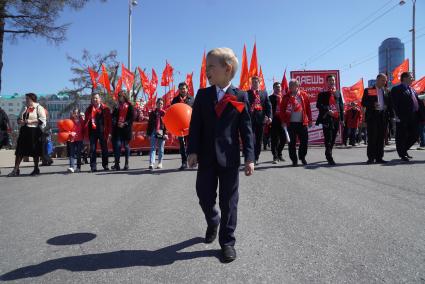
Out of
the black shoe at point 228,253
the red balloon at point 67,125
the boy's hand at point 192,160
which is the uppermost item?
the red balloon at point 67,125

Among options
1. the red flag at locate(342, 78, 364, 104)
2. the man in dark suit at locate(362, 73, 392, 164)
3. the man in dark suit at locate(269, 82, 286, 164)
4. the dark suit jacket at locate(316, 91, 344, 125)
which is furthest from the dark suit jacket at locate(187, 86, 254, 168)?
the red flag at locate(342, 78, 364, 104)

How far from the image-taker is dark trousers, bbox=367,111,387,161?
26.9 feet

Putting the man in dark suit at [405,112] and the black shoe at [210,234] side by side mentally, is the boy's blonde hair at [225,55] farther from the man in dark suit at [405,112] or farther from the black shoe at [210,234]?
the man in dark suit at [405,112]

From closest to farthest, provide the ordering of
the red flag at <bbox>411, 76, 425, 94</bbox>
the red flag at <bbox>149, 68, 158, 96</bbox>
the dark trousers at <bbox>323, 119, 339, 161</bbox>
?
the dark trousers at <bbox>323, 119, 339, 161</bbox>
the red flag at <bbox>411, 76, 425, 94</bbox>
the red flag at <bbox>149, 68, 158, 96</bbox>

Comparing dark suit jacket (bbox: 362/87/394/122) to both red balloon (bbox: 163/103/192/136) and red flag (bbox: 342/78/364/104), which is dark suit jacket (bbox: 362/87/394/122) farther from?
red flag (bbox: 342/78/364/104)

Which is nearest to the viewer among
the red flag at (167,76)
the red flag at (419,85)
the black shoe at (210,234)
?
the black shoe at (210,234)

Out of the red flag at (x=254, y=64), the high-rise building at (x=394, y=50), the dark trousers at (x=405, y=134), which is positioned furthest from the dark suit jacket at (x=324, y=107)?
the high-rise building at (x=394, y=50)

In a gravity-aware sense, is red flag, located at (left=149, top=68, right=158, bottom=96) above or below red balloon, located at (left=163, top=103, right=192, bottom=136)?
above

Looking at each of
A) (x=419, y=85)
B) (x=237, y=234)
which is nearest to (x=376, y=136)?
(x=237, y=234)

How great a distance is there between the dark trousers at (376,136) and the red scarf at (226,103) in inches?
246

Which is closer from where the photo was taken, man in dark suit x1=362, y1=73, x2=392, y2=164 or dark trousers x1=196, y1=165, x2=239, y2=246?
dark trousers x1=196, y1=165, x2=239, y2=246

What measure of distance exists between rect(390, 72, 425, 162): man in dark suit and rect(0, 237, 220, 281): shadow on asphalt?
7135mm

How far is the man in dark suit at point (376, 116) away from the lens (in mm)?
8195

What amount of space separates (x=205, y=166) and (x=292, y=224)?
1.24 m
